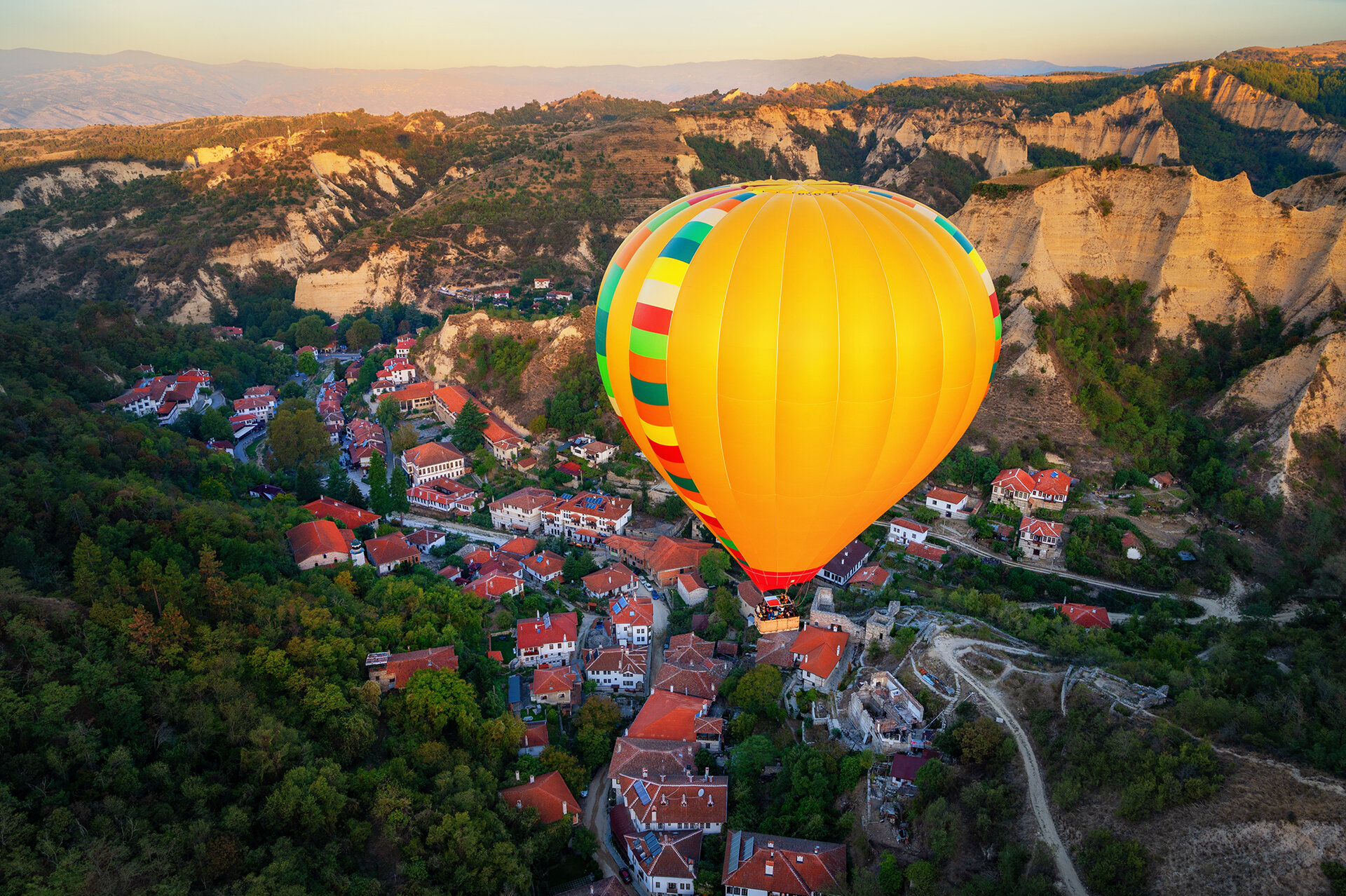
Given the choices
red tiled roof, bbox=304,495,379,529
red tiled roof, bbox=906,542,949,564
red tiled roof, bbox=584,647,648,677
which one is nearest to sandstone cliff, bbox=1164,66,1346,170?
red tiled roof, bbox=906,542,949,564

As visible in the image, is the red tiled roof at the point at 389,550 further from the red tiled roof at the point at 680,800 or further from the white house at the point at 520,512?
the red tiled roof at the point at 680,800

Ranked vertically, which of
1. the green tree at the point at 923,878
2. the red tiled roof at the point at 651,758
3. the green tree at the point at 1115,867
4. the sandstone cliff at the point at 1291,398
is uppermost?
the sandstone cliff at the point at 1291,398

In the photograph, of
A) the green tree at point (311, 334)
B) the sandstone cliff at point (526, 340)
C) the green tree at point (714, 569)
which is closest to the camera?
the green tree at point (714, 569)

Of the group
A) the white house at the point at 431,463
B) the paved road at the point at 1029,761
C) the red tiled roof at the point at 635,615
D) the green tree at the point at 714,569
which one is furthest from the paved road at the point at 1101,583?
the white house at the point at 431,463

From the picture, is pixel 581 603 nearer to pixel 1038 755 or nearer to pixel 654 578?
pixel 654 578

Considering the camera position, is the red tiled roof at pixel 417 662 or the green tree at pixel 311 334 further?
the green tree at pixel 311 334

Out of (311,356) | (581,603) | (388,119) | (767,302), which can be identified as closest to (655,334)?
(767,302)
